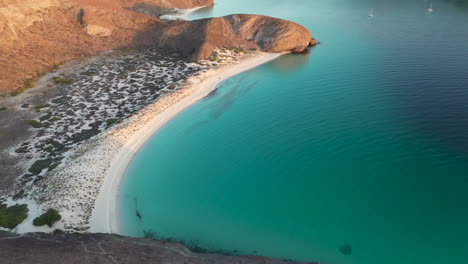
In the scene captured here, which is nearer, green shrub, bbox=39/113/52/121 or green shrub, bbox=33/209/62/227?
green shrub, bbox=33/209/62/227

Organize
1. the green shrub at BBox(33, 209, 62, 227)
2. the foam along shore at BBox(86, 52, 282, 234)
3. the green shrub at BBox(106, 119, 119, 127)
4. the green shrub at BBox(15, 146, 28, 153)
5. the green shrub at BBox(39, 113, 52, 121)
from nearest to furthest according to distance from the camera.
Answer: the green shrub at BBox(33, 209, 62, 227) → the foam along shore at BBox(86, 52, 282, 234) → the green shrub at BBox(15, 146, 28, 153) → the green shrub at BBox(106, 119, 119, 127) → the green shrub at BBox(39, 113, 52, 121)

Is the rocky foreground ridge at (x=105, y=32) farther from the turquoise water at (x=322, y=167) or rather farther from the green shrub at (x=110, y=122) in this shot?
the green shrub at (x=110, y=122)

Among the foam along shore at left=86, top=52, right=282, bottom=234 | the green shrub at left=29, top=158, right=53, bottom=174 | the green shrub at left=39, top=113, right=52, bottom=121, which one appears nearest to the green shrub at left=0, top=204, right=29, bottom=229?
the green shrub at left=29, top=158, right=53, bottom=174

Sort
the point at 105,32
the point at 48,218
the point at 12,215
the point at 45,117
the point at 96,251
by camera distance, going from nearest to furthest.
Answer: the point at 96,251, the point at 48,218, the point at 12,215, the point at 45,117, the point at 105,32

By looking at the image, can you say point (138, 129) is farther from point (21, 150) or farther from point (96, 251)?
point (96, 251)

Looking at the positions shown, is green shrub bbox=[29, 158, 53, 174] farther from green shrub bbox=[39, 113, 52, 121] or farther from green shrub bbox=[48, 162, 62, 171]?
green shrub bbox=[39, 113, 52, 121]

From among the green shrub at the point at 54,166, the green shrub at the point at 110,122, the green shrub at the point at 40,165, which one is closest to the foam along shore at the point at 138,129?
the green shrub at the point at 110,122

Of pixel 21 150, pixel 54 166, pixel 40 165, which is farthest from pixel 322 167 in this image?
pixel 21 150
